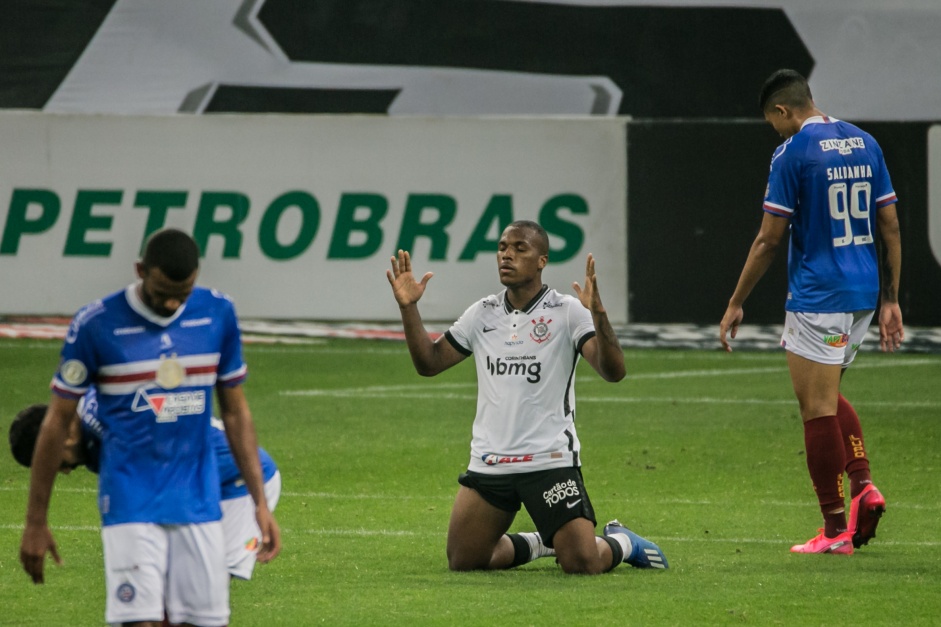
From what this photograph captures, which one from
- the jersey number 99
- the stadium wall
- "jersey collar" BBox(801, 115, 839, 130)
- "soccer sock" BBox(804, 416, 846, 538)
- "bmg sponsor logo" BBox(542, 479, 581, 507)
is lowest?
"bmg sponsor logo" BBox(542, 479, 581, 507)

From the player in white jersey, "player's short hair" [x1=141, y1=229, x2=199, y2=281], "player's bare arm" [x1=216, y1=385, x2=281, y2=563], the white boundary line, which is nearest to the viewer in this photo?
"player's short hair" [x1=141, y1=229, x2=199, y2=281]

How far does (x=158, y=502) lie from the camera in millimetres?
5445

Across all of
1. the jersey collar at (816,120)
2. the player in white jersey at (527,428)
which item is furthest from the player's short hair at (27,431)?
the jersey collar at (816,120)

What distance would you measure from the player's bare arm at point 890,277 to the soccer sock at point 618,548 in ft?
5.35

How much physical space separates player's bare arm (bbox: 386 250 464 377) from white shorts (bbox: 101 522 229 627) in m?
2.43

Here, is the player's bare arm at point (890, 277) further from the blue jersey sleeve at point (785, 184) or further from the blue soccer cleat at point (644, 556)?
the blue soccer cleat at point (644, 556)

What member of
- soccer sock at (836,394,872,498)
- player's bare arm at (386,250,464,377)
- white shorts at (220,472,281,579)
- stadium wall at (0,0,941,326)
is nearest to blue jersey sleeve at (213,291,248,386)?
white shorts at (220,472,281,579)

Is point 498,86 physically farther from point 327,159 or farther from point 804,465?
point 804,465

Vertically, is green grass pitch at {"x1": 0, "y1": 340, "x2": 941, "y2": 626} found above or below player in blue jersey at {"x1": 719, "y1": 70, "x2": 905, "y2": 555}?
below

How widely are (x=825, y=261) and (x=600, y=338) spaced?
1278 mm

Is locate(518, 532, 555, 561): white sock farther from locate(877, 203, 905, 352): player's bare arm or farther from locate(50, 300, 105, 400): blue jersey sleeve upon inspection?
locate(50, 300, 105, 400): blue jersey sleeve

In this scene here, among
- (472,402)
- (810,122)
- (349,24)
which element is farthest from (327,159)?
(810,122)

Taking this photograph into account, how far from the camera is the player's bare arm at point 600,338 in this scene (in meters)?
7.44

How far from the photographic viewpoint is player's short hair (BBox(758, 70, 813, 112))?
27.0ft
